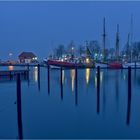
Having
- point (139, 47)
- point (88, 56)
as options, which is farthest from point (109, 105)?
point (139, 47)

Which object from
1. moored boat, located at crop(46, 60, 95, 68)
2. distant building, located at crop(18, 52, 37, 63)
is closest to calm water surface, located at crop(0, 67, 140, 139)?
moored boat, located at crop(46, 60, 95, 68)

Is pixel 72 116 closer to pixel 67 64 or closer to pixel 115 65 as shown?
pixel 115 65

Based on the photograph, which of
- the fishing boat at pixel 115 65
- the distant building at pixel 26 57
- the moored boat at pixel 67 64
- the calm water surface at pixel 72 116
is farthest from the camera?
the distant building at pixel 26 57

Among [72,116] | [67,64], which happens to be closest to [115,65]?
[67,64]

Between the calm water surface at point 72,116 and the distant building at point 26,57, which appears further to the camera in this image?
the distant building at point 26,57

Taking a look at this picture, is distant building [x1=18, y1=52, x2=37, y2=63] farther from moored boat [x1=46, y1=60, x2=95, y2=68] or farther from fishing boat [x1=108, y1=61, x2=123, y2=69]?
fishing boat [x1=108, y1=61, x2=123, y2=69]

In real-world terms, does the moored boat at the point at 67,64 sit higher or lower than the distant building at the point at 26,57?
higher

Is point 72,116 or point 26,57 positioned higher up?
point 72,116

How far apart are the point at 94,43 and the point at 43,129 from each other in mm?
111985

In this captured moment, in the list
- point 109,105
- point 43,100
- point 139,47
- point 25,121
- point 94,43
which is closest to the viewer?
point 25,121

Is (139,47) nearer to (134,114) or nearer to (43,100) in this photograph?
(43,100)

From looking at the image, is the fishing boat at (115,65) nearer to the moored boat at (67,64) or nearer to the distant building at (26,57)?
the moored boat at (67,64)

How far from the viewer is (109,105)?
3259 cm

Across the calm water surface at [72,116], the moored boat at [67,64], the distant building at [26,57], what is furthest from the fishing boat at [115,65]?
the distant building at [26,57]
